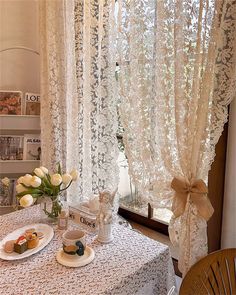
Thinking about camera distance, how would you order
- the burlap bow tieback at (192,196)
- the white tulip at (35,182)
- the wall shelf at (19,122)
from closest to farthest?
1. the burlap bow tieback at (192,196)
2. the white tulip at (35,182)
3. the wall shelf at (19,122)

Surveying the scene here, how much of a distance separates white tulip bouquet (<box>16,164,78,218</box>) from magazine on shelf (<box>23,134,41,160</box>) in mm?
907

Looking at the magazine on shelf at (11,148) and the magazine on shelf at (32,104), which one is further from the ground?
the magazine on shelf at (32,104)

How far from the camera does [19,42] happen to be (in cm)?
229

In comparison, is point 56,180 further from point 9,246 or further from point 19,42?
point 19,42

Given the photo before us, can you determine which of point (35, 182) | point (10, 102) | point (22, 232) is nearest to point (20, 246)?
point (22, 232)

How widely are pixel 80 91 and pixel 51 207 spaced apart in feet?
2.43

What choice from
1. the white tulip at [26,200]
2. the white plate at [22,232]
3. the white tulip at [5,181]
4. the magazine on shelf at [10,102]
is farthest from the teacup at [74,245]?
the magazine on shelf at [10,102]

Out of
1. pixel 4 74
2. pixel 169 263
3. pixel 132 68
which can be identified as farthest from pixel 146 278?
pixel 4 74

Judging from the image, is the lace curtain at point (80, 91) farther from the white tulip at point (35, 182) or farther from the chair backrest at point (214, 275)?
the chair backrest at point (214, 275)

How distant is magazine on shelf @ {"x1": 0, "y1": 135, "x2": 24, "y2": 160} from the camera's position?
2154 mm

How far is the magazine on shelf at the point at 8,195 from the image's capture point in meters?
2.17

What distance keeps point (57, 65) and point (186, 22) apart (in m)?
1.03

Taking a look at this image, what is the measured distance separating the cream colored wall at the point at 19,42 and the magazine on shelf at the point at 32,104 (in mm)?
218

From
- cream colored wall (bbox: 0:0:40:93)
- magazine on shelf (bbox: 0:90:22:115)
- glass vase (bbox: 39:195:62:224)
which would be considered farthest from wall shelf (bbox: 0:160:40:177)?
glass vase (bbox: 39:195:62:224)
